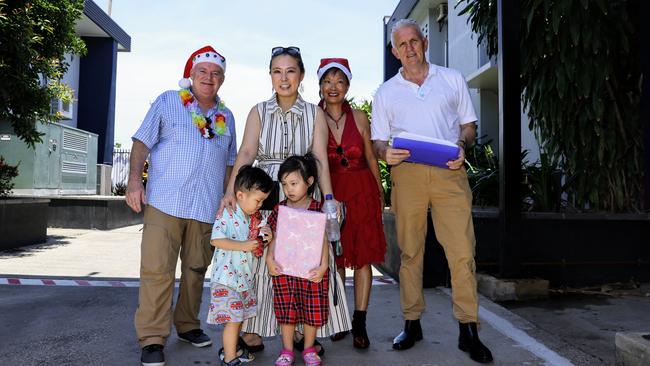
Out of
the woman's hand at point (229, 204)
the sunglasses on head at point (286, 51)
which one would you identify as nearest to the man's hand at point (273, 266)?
the woman's hand at point (229, 204)

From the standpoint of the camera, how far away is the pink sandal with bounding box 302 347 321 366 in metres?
2.95

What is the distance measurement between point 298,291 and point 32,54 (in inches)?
266

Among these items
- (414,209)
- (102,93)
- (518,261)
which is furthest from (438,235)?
(102,93)

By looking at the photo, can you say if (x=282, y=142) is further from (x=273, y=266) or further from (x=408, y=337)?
(x=408, y=337)

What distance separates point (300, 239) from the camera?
2.93m

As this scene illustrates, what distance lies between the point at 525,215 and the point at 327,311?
2.94m

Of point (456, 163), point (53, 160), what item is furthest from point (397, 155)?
point (53, 160)

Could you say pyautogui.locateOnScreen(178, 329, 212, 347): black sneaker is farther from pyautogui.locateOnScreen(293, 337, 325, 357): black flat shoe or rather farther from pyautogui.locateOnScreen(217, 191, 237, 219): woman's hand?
pyautogui.locateOnScreen(217, 191, 237, 219): woman's hand

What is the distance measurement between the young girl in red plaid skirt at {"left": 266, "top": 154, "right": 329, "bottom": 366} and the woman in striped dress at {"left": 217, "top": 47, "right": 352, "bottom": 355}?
137 millimetres

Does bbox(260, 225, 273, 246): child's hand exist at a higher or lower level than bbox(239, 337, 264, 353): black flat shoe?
higher

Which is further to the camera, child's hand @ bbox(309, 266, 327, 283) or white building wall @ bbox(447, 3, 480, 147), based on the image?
white building wall @ bbox(447, 3, 480, 147)

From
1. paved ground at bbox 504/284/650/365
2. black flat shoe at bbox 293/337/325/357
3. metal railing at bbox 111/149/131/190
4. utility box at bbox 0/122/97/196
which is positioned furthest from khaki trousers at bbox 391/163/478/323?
metal railing at bbox 111/149/131/190

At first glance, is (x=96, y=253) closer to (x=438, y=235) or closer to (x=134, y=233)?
(x=134, y=233)

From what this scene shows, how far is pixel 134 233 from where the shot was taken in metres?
11.2
